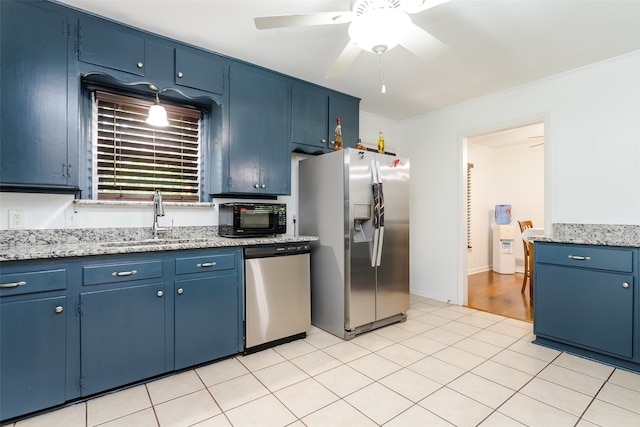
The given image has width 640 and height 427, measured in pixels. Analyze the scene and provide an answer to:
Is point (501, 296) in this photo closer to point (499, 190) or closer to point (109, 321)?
point (499, 190)

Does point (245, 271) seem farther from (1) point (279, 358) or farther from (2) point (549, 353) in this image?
(2) point (549, 353)

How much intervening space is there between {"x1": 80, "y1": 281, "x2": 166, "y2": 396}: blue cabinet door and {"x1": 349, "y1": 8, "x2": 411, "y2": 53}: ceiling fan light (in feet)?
6.60

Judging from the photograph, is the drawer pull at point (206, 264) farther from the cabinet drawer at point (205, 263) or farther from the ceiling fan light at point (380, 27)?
the ceiling fan light at point (380, 27)

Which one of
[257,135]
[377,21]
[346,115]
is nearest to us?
[377,21]

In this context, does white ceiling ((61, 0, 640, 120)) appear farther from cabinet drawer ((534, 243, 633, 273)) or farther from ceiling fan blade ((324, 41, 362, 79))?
cabinet drawer ((534, 243, 633, 273))

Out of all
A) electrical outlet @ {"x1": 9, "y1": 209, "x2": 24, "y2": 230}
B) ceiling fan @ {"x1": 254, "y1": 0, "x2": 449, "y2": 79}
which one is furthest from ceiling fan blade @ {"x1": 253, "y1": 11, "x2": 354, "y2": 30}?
electrical outlet @ {"x1": 9, "y1": 209, "x2": 24, "y2": 230}

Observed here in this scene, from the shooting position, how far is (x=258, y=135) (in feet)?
9.65

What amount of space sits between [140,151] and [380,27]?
7.20 ft

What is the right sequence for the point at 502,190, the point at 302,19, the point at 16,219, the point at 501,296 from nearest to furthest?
the point at 302,19 → the point at 16,219 → the point at 501,296 → the point at 502,190

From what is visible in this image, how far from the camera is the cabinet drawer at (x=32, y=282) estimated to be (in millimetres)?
1669

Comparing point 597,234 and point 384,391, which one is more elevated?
point 597,234

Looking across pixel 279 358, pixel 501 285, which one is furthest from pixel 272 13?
pixel 501 285

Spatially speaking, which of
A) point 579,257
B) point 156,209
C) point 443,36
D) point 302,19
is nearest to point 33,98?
point 156,209

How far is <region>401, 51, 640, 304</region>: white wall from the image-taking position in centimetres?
270
